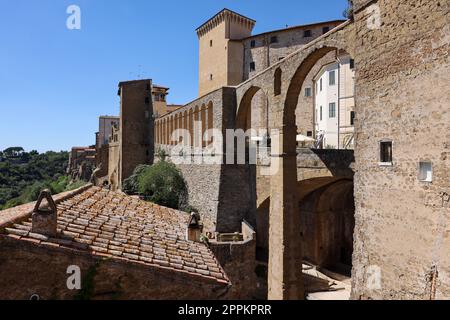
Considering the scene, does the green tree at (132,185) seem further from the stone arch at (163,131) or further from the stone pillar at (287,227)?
the stone pillar at (287,227)

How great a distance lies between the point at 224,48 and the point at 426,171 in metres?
28.7

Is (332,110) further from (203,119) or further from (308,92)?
(203,119)

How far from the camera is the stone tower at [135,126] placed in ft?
116

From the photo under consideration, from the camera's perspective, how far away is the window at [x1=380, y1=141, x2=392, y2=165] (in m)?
8.12

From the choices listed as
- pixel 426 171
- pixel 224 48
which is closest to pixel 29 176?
pixel 224 48

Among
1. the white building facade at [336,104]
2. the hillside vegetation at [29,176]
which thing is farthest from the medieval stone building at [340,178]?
the hillside vegetation at [29,176]

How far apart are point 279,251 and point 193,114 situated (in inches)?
539

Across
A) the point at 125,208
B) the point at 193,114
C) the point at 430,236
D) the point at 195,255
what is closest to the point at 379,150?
the point at 430,236

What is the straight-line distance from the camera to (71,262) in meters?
4.82

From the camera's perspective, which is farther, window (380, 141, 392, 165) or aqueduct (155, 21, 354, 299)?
aqueduct (155, 21, 354, 299)

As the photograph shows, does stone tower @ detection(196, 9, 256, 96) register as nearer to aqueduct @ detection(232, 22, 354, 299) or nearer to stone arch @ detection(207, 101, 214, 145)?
stone arch @ detection(207, 101, 214, 145)

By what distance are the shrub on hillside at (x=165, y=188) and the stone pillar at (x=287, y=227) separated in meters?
10.6

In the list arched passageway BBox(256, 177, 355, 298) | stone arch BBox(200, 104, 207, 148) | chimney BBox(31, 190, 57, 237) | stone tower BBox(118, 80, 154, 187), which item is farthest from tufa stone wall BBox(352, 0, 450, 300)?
stone tower BBox(118, 80, 154, 187)

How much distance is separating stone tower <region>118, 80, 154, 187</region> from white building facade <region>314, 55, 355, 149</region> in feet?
60.4
